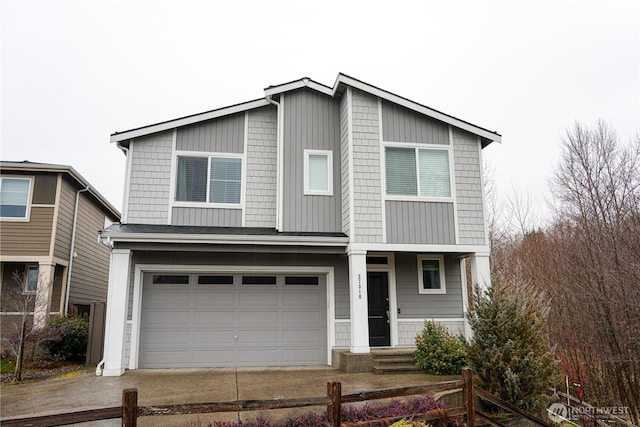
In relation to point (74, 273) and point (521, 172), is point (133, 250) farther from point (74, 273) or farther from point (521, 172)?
point (521, 172)

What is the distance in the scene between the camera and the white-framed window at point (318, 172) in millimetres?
11031

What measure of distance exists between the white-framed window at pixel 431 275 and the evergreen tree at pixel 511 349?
3699 mm

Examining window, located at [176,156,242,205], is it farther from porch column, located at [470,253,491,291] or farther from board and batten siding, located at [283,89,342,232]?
porch column, located at [470,253,491,291]

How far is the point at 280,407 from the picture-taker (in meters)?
4.80

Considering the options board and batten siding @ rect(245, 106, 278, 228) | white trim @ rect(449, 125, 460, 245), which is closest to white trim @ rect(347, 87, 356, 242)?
board and batten siding @ rect(245, 106, 278, 228)

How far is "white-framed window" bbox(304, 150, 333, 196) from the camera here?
1103cm

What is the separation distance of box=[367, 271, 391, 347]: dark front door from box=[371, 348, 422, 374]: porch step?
86 cm

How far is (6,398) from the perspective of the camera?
305 inches

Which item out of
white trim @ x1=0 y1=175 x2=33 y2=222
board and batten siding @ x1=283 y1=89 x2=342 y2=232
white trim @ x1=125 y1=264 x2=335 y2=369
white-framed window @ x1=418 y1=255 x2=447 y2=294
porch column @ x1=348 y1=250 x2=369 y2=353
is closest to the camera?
porch column @ x1=348 y1=250 x2=369 y2=353

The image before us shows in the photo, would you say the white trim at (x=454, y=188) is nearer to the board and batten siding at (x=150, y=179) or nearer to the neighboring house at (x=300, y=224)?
the neighboring house at (x=300, y=224)

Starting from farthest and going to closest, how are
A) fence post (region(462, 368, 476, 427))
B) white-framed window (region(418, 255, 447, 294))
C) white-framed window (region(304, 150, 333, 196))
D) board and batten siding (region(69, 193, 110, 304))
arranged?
board and batten siding (region(69, 193, 110, 304)) < white-framed window (region(418, 255, 447, 294)) < white-framed window (region(304, 150, 333, 196)) < fence post (region(462, 368, 476, 427))

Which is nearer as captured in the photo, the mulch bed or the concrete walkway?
the concrete walkway

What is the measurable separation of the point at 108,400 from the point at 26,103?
19289 millimetres

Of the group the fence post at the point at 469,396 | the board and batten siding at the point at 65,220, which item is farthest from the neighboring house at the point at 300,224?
the board and batten siding at the point at 65,220
